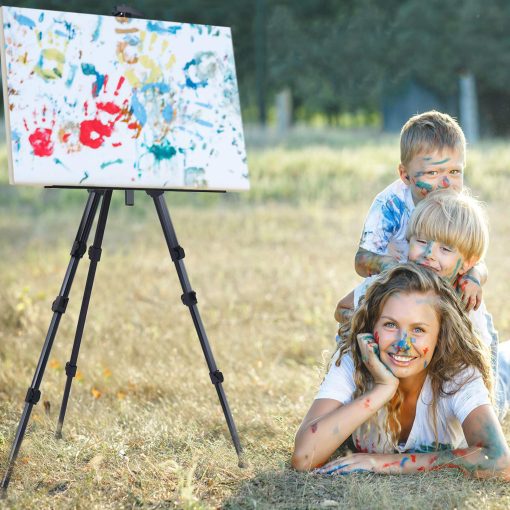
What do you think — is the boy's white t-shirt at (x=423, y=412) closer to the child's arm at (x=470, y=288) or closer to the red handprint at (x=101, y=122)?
the child's arm at (x=470, y=288)

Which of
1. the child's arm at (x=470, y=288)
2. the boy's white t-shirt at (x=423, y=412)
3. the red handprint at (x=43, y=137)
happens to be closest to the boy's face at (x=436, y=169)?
the child's arm at (x=470, y=288)

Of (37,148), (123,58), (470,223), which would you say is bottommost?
(470,223)

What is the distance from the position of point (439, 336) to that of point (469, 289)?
0.84ft

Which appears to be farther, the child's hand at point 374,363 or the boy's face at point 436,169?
the boy's face at point 436,169

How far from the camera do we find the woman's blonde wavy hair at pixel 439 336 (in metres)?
3.90

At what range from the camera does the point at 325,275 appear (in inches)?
352

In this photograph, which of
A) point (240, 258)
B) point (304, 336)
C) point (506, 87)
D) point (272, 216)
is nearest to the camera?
point (304, 336)

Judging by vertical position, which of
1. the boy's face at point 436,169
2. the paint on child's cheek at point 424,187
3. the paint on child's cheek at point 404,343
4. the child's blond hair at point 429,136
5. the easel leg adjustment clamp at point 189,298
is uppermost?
the child's blond hair at point 429,136

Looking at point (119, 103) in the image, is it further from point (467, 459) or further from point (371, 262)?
point (467, 459)

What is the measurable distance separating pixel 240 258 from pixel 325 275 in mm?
1224

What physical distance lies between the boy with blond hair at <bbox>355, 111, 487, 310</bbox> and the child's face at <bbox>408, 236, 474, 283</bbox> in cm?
11

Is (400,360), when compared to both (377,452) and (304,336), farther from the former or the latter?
(304,336)

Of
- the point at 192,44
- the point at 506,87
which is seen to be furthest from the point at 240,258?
the point at 506,87

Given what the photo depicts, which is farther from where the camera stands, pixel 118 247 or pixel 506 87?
pixel 506 87
